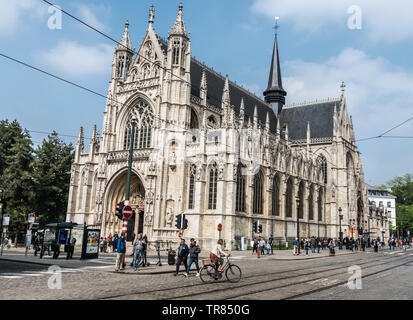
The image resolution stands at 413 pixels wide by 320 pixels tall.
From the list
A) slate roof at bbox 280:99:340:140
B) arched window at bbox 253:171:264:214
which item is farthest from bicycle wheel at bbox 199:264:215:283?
slate roof at bbox 280:99:340:140

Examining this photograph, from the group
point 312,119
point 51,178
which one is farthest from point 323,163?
point 51,178

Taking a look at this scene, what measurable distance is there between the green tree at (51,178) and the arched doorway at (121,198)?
248 inches

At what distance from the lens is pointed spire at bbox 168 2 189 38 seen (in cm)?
3528

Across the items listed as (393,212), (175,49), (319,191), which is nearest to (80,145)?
(175,49)

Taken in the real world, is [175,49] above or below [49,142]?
above

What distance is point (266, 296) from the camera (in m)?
9.23

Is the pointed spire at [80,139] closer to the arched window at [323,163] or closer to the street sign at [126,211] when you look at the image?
the street sign at [126,211]

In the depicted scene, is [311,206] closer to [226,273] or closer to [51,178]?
[51,178]

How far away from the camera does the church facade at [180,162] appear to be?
1217 inches

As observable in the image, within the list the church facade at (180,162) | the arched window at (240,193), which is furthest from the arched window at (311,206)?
the arched window at (240,193)

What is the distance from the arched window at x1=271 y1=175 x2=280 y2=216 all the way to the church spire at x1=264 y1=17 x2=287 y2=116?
24768 mm

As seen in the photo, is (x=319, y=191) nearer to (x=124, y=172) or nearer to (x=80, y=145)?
(x=124, y=172)

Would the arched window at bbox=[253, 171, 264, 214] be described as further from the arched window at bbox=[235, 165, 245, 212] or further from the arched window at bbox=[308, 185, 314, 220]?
the arched window at bbox=[308, 185, 314, 220]
